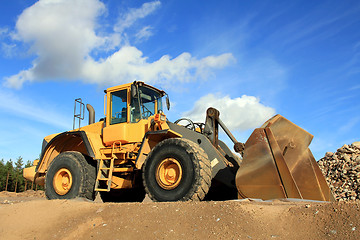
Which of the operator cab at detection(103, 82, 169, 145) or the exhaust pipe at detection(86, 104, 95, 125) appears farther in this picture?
the exhaust pipe at detection(86, 104, 95, 125)

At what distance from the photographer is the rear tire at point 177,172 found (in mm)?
5719

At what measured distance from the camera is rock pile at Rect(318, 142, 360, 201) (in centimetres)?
802

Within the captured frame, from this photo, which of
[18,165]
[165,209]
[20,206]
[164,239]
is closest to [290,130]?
[165,209]

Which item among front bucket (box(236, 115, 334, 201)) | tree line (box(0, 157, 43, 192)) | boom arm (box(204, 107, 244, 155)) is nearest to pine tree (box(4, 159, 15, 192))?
tree line (box(0, 157, 43, 192))

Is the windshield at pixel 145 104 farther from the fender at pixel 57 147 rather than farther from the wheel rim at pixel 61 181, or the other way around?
the wheel rim at pixel 61 181

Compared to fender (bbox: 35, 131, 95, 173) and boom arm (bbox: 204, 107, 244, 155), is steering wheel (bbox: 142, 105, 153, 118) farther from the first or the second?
fender (bbox: 35, 131, 95, 173)

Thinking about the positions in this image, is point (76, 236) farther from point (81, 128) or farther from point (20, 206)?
point (81, 128)

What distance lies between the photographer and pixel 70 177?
306 inches

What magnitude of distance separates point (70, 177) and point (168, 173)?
295 centimetres

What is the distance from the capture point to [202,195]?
5699 mm

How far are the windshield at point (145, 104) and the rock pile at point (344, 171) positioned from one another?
17.6ft

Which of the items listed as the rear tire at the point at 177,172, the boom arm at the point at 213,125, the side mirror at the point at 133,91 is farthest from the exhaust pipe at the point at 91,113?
the boom arm at the point at 213,125

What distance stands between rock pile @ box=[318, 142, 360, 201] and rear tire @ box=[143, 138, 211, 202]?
439 cm

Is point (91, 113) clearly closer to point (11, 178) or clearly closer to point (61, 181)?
point (61, 181)
